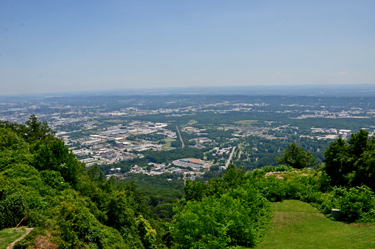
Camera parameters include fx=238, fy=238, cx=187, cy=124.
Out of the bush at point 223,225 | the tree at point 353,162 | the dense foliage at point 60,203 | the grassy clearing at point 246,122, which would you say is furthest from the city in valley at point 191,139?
the bush at point 223,225

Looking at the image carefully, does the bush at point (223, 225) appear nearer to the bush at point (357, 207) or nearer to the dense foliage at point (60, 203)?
the bush at point (357, 207)

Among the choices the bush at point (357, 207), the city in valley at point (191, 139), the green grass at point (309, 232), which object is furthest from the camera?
the city in valley at point (191, 139)

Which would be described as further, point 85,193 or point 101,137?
point 101,137

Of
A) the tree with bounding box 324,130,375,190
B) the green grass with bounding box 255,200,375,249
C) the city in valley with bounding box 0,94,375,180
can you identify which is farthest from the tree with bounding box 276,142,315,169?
the city in valley with bounding box 0,94,375,180

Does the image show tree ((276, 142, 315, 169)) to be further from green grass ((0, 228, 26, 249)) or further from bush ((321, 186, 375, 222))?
green grass ((0, 228, 26, 249))

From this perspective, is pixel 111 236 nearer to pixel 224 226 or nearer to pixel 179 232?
pixel 179 232

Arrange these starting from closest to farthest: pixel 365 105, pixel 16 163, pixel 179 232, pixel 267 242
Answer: pixel 267 242 → pixel 179 232 → pixel 16 163 → pixel 365 105

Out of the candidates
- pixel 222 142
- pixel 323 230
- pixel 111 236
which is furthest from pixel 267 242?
pixel 222 142
